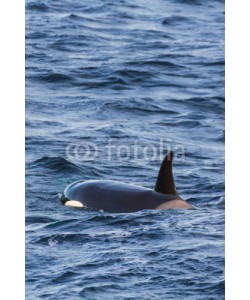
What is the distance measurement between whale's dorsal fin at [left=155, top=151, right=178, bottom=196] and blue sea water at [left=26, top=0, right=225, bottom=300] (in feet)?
1.43

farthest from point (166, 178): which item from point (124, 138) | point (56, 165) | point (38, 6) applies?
point (38, 6)

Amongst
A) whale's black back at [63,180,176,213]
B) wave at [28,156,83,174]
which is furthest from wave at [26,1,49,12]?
whale's black back at [63,180,176,213]

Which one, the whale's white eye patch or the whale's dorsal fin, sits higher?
the whale's dorsal fin

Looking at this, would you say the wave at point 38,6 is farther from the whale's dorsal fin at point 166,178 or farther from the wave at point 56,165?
the whale's dorsal fin at point 166,178

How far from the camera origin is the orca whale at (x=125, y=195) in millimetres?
20891

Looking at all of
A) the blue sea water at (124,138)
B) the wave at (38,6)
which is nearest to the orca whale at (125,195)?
the blue sea water at (124,138)

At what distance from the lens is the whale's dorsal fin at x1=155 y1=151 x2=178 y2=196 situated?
20641mm

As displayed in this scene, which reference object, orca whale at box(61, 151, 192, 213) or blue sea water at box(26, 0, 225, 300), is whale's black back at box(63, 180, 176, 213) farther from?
blue sea water at box(26, 0, 225, 300)

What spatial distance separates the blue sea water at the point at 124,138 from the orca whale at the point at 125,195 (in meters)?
0.21

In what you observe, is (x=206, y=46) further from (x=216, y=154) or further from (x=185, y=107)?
(x=216, y=154)

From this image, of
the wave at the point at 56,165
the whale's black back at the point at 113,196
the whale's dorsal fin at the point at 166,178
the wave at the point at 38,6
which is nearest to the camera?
the whale's dorsal fin at the point at 166,178
